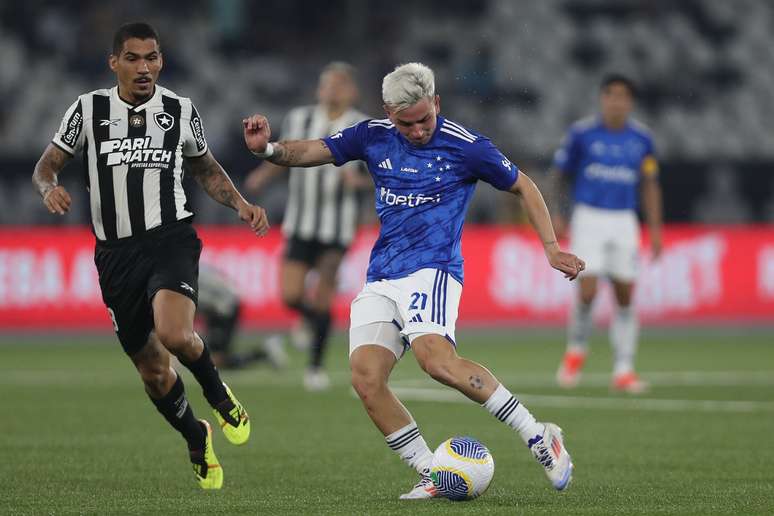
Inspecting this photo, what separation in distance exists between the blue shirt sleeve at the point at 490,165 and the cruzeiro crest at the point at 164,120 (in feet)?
5.18

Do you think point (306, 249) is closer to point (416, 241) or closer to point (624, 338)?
point (624, 338)

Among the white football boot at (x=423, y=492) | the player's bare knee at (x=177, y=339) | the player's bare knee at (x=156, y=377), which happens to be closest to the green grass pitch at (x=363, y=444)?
Answer: the white football boot at (x=423, y=492)

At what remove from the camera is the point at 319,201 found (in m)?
13.8

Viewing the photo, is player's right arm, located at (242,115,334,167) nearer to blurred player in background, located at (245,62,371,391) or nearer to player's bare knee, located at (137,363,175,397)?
player's bare knee, located at (137,363,175,397)

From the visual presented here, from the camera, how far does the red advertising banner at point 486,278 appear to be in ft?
61.7

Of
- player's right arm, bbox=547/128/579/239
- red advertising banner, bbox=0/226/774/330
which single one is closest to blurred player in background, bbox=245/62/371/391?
player's right arm, bbox=547/128/579/239

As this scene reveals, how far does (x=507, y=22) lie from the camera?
2797 cm

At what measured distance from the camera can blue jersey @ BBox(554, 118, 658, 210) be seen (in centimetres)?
1331

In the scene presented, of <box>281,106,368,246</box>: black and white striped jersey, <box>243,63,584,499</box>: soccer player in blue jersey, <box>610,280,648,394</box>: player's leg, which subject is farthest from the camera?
<box>281,106,368,246</box>: black and white striped jersey

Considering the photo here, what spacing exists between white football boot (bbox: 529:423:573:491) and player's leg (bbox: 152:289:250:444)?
5.25 ft

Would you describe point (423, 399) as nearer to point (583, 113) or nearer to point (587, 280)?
point (587, 280)

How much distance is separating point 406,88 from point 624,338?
23.5ft

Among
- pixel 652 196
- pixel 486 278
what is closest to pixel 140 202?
pixel 652 196

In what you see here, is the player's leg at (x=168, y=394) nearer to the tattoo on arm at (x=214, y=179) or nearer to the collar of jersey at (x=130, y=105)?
the tattoo on arm at (x=214, y=179)
